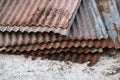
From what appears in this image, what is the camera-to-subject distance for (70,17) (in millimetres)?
4043

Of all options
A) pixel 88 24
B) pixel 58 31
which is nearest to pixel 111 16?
pixel 88 24

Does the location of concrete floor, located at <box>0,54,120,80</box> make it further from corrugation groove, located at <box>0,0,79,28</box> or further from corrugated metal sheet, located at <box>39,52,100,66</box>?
corrugation groove, located at <box>0,0,79,28</box>

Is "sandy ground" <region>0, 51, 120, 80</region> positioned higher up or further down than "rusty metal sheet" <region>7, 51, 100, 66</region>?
further down

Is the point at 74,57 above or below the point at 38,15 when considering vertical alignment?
below

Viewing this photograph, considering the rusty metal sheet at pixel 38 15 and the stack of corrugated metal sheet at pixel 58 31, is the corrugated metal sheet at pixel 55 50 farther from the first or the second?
the rusty metal sheet at pixel 38 15

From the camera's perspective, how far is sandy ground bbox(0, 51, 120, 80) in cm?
404

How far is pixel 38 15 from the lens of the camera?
13.9 ft

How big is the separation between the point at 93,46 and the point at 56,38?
597mm

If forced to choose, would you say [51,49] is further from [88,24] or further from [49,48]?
[88,24]

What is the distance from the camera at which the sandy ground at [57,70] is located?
4.04m

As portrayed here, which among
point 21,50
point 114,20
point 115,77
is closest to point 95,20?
point 114,20

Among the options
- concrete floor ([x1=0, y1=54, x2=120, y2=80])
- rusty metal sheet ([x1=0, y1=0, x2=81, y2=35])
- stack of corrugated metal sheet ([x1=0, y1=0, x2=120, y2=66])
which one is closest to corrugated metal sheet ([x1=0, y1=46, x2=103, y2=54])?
stack of corrugated metal sheet ([x1=0, y1=0, x2=120, y2=66])

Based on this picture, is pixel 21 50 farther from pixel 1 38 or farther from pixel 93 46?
pixel 93 46

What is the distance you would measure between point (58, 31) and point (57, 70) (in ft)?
2.05
